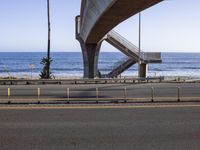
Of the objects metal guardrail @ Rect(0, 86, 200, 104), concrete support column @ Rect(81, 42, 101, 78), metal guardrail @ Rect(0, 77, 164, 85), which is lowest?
metal guardrail @ Rect(0, 86, 200, 104)

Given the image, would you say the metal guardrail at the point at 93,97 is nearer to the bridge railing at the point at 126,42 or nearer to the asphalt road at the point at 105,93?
the asphalt road at the point at 105,93

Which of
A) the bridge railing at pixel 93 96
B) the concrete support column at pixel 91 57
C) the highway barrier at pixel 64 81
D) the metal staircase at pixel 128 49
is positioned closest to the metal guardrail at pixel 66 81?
the highway barrier at pixel 64 81

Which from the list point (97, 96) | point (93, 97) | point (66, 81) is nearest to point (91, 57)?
point (66, 81)

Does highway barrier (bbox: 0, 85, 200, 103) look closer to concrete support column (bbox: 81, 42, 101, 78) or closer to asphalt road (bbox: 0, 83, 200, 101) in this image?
asphalt road (bbox: 0, 83, 200, 101)
